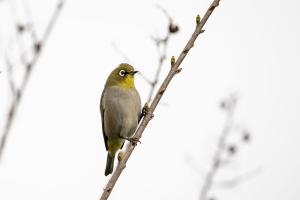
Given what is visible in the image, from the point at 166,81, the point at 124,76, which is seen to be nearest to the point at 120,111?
the point at 124,76

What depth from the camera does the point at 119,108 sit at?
722cm

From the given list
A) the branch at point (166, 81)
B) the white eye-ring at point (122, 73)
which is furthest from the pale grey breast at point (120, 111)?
the branch at point (166, 81)

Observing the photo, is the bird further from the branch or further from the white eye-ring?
the branch

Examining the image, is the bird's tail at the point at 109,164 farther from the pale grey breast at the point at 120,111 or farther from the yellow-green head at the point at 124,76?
the yellow-green head at the point at 124,76

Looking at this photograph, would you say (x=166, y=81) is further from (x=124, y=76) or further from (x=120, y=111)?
(x=124, y=76)

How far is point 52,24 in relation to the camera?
3.35 meters

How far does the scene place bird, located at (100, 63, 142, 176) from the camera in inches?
278

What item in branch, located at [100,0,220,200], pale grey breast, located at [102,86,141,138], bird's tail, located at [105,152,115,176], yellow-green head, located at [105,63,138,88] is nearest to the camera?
branch, located at [100,0,220,200]

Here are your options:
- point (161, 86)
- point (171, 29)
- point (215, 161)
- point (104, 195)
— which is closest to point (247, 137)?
point (215, 161)

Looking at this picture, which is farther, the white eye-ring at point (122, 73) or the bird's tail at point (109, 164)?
the bird's tail at point (109, 164)

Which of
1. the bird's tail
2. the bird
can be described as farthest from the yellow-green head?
the bird's tail

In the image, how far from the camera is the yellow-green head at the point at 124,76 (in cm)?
730

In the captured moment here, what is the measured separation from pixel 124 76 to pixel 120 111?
1.69 ft

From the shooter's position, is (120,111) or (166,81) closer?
(166,81)
